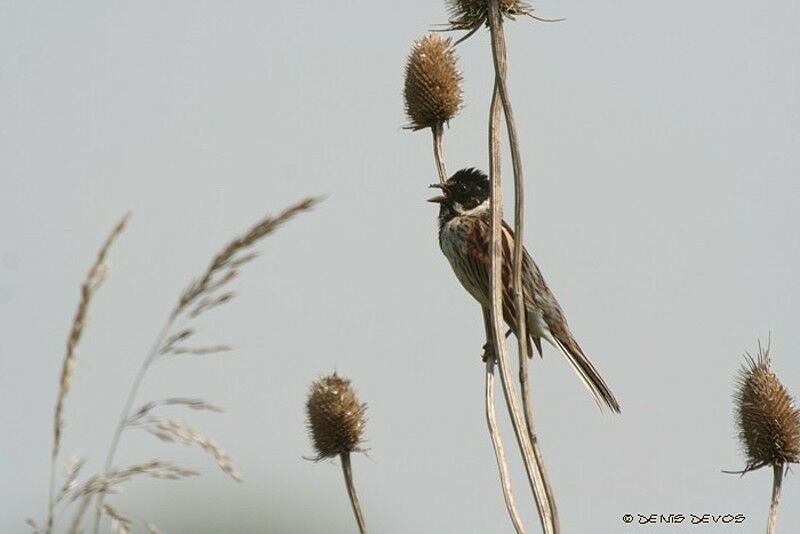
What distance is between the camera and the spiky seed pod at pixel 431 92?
5.11 metres

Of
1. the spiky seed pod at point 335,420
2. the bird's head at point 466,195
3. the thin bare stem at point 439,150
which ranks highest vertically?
the bird's head at point 466,195

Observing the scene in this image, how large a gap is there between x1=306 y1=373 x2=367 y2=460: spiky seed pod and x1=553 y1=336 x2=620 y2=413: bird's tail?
1.27 metres

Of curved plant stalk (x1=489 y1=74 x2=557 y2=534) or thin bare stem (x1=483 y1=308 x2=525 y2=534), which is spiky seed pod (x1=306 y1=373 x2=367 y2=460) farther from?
curved plant stalk (x1=489 y1=74 x2=557 y2=534)

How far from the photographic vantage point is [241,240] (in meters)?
2.30

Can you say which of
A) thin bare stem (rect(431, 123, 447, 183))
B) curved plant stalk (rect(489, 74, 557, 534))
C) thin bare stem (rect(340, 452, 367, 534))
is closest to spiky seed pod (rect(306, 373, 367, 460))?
thin bare stem (rect(340, 452, 367, 534))

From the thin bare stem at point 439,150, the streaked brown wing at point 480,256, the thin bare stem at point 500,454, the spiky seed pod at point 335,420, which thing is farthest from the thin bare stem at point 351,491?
the streaked brown wing at point 480,256

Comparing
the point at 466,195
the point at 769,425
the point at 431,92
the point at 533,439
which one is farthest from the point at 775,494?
the point at 466,195

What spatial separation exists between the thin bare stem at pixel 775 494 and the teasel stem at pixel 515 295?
98 centimetres

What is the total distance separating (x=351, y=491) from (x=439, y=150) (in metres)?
1.48

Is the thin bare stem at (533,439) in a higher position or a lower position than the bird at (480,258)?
lower

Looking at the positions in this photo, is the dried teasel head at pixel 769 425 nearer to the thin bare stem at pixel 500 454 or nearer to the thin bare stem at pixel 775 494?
the thin bare stem at pixel 775 494

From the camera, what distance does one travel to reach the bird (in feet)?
21.9

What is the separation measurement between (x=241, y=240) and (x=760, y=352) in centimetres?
325

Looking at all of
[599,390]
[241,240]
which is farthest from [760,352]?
[241,240]
